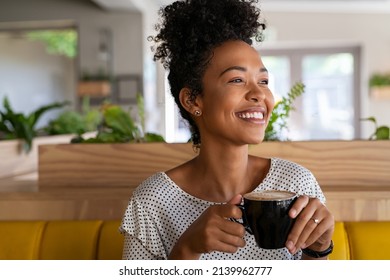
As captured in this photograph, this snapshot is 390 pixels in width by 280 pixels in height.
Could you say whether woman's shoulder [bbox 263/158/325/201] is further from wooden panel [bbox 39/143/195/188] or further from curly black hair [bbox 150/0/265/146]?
wooden panel [bbox 39/143/195/188]

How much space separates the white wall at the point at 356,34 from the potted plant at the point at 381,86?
168 mm

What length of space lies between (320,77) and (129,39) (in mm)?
2943

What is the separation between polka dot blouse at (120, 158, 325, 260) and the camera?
102 centimetres

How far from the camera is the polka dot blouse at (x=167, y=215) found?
1023 millimetres

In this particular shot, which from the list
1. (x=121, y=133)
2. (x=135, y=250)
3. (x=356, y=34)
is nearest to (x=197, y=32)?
(x=135, y=250)

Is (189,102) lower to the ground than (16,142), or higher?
higher

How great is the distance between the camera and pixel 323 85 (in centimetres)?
800

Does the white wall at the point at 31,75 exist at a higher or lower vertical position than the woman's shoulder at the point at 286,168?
higher

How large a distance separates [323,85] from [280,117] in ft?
21.7

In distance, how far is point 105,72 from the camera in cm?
670

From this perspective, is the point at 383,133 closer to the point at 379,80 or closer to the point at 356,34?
the point at 379,80

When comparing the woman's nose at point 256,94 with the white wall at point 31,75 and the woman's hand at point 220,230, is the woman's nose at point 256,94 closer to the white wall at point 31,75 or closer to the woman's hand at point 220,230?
the woman's hand at point 220,230

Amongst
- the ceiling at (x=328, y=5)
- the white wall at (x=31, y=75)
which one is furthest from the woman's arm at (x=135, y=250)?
the white wall at (x=31, y=75)
